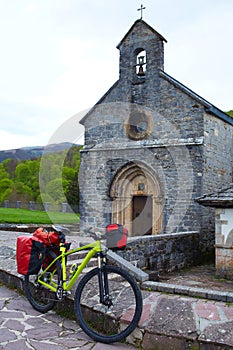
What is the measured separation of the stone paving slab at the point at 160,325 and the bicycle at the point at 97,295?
11cm

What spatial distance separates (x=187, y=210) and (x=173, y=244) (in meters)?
2.24

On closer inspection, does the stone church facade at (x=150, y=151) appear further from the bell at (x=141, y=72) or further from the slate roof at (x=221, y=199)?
the slate roof at (x=221, y=199)

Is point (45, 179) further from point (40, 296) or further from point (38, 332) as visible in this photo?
point (38, 332)

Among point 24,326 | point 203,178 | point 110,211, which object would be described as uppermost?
point 203,178

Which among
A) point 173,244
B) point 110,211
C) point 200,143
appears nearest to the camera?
point 173,244

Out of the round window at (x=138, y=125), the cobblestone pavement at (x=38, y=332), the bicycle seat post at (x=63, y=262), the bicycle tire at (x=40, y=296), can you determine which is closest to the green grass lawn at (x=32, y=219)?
the round window at (x=138, y=125)

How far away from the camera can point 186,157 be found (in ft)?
39.3

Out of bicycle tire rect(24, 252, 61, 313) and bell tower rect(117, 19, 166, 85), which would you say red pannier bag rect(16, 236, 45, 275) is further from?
bell tower rect(117, 19, 166, 85)

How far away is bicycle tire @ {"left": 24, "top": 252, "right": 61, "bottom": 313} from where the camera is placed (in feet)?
13.7

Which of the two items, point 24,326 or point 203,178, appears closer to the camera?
point 24,326

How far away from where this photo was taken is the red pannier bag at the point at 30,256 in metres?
4.22

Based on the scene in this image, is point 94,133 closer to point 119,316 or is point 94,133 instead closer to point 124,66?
point 124,66

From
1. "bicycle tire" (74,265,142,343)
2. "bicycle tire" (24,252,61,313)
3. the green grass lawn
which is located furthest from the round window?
"bicycle tire" (74,265,142,343)

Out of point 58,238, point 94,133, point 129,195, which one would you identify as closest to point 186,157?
point 129,195
